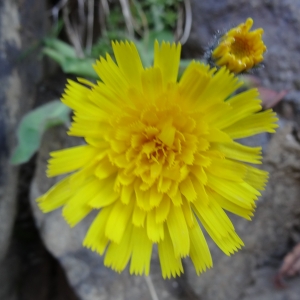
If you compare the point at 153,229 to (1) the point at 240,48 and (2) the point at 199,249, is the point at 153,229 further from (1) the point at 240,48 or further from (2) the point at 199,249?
(1) the point at 240,48

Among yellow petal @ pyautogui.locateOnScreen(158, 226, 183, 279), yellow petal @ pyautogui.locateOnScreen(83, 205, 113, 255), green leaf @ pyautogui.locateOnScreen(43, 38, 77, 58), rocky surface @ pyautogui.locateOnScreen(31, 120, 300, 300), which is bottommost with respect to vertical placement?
rocky surface @ pyautogui.locateOnScreen(31, 120, 300, 300)

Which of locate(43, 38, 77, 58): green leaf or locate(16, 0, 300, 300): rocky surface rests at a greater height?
locate(43, 38, 77, 58): green leaf

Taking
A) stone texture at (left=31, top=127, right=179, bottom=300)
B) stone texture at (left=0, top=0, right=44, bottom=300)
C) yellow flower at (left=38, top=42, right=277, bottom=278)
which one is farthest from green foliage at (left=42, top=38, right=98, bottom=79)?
yellow flower at (left=38, top=42, right=277, bottom=278)

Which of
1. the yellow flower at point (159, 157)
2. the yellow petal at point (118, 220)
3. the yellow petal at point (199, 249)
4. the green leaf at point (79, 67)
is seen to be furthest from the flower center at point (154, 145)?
the green leaf at point (79, 67)

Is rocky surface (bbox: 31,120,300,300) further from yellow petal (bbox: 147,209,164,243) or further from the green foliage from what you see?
yellow petal (bbox: 147,209,164,243)

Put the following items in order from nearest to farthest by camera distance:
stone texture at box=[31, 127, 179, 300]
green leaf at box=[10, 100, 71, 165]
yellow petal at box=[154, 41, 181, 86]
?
1. yellow petal at box=[154, 41, 181, 86]
2. green leaf at box=[10, 100, 71, 165]
3. stone texture at box=[31, 127, 179, 300]

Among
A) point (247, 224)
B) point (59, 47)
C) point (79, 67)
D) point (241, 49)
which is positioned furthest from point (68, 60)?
point (247, 224)
